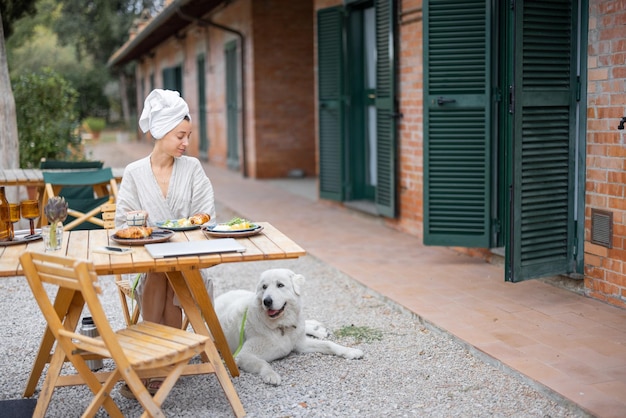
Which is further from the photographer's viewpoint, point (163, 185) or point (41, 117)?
point (41, 117)

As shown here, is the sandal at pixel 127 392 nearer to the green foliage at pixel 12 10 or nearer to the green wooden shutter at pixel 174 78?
the green foliage at pixel 12 10

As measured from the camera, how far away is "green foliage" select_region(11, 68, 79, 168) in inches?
405

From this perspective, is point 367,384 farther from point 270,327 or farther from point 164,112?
point 164,112

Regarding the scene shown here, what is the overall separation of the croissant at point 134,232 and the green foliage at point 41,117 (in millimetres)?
7129

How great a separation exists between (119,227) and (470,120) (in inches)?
128

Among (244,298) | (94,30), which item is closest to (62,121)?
(244,298)

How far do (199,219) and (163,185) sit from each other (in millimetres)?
326

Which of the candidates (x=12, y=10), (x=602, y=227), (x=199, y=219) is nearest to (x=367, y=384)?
(x=199, y=219)

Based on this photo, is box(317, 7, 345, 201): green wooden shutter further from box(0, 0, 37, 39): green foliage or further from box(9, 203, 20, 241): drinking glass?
box(9, 203, 20, 241): drinking glass

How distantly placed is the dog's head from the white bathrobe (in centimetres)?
28

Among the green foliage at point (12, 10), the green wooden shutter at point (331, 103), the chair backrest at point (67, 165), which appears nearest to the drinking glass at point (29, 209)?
the chair backrest at point (67, 165)

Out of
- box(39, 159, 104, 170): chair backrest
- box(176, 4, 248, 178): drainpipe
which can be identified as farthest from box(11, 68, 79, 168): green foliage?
box(176, 4, 248, 178): drainpipe

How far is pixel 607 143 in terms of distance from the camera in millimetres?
4910

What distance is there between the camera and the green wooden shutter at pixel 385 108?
759cm
